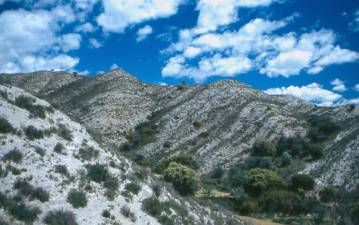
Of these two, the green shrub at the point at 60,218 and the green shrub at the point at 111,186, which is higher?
the green shrub at the point at 111,186

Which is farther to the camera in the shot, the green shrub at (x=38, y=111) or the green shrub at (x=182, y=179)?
the green shrub at (x=182, y=179)

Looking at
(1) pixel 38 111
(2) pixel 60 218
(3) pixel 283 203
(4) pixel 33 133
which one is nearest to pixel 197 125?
(3) pixel 283 203

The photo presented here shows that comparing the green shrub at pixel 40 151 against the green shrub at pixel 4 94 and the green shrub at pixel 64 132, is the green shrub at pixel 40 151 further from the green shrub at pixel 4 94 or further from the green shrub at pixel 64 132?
the green shrub at pixel 4 94

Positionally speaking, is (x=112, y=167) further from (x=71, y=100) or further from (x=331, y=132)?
(x=71, y=100)

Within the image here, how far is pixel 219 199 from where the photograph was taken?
54625 mm

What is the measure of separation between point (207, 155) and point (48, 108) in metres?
60.3

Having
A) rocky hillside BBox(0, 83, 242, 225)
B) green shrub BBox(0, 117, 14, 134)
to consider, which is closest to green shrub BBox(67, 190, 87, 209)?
rocky hillside BBox(0, 83, 242, 225)

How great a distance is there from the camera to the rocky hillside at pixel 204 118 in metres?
Answer: 75.7

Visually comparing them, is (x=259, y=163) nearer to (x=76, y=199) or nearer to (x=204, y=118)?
(x=204, y=118)

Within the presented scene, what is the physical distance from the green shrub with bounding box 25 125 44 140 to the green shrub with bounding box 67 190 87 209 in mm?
4348

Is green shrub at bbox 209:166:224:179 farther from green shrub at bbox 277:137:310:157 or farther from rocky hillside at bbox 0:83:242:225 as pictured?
rocky hillside at bbox 0:83:242:225

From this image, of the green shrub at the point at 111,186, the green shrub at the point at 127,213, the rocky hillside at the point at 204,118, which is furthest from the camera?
the rocky hillside at the point at 204,118

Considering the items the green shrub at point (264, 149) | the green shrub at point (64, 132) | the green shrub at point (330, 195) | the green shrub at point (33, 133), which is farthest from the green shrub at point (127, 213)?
the green shrub at point (264, 149)

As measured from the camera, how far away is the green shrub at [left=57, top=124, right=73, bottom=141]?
28.4 meters
